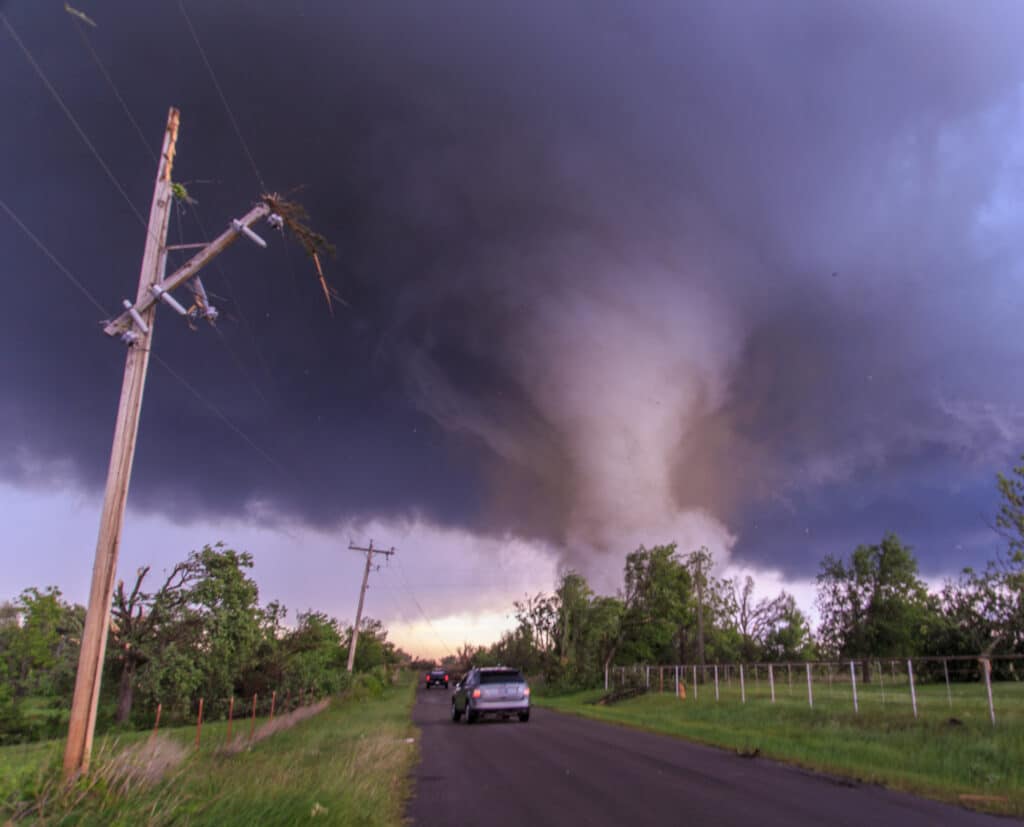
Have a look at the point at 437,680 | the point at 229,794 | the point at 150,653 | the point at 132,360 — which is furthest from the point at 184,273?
the point at 437,680

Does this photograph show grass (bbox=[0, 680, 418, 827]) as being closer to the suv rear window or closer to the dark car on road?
the suv rear window

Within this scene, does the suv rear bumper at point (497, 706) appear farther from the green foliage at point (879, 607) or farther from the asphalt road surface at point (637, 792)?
the green foliage at point (879, 607)

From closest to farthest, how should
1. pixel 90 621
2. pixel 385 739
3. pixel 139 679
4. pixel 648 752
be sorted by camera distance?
1. pixel 90 621
2. pixel 648 752
3. pixel 385 739
4. pixel 139 679

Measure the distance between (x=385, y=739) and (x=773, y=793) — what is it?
32.4ft

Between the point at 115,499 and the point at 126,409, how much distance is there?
1.20 metres

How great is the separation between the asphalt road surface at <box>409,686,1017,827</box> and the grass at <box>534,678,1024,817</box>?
0.99 metres

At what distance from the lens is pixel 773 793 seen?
9.66m

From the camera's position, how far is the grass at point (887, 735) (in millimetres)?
10883

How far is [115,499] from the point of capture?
9.05 meters

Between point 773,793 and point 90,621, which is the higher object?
point 90,621

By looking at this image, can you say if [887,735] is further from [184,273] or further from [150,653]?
[150,653]

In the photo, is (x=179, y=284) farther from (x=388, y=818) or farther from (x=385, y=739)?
(x=385, y=739)

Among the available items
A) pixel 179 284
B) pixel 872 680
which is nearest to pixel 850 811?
pixel 179 284

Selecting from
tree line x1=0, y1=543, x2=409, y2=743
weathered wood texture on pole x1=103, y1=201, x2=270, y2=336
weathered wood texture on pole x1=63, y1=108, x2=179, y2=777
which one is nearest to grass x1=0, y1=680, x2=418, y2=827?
weathered wood texture on pole x1=63, y1=108, x2=179, y2=777
